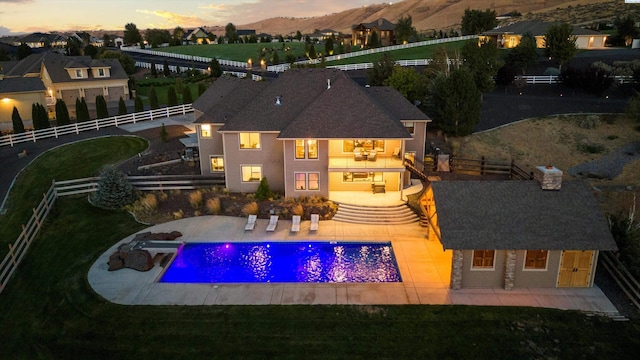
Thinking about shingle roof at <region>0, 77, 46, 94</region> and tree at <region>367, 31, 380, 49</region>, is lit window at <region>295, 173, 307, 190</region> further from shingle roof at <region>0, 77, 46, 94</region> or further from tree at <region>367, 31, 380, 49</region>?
tree at <region>367, 31, 380, 49</region>

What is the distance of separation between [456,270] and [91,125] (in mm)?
39401

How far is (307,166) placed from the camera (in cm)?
2734

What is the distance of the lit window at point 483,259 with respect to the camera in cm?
1817

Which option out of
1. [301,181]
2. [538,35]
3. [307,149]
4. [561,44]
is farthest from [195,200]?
[538,35]

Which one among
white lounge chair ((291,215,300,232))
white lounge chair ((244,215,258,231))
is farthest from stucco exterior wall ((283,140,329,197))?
white lounge chair ((244,215,258,231))

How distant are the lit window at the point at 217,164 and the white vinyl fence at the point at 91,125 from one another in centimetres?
1951

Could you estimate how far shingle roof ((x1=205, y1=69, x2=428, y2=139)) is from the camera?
26.7 metres

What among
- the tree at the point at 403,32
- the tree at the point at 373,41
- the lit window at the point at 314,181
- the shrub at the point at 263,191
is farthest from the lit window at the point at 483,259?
the tree at the point at 403,32

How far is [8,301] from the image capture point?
58.9 feet

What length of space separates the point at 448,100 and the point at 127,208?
86.6 feet

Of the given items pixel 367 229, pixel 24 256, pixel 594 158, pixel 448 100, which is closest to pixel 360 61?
pixel 448 100

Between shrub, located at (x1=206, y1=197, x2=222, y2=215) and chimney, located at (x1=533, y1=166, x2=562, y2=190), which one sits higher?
chimney, located at (x1=533, y1=166, x2=562, y2=190)

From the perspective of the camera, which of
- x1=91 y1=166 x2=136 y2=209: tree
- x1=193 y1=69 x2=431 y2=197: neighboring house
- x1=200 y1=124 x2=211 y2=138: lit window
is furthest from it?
x1=200 y1=124 x2=211 y2=138: lit window

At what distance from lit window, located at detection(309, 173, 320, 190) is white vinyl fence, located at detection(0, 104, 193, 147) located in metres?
27.6
